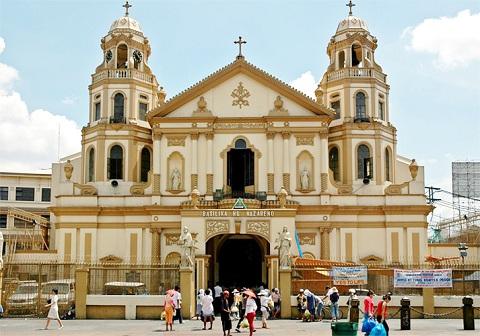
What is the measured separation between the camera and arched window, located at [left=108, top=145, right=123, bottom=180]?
5259 centimetres

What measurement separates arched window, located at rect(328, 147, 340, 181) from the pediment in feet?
12.9

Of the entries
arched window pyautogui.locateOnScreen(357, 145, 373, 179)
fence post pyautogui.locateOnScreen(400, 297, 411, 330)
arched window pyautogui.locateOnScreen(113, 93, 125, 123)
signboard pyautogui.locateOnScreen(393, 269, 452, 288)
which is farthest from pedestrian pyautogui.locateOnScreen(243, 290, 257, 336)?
arched window pyautogui.locateOnScreen(113, 93, 125, 123)

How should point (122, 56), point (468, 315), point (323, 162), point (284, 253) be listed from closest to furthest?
point (468, 315) → point (284, 253) → point (323, 162) → point (122, 56)

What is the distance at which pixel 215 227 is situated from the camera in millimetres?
43375

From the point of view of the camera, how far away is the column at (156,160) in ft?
164

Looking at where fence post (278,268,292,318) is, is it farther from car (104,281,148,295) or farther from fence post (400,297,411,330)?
fence post (400,297,411,330)

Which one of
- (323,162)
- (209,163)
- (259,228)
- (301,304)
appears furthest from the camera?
(209,163)

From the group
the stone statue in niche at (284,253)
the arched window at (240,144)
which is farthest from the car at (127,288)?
the arched window at (240,144)

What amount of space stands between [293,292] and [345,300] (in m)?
2.38

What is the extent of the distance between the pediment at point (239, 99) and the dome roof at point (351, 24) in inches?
310

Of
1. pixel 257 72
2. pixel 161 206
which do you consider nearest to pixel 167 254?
pixel 161 206

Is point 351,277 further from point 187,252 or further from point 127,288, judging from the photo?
point 127,288

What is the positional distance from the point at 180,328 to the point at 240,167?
73.0ft

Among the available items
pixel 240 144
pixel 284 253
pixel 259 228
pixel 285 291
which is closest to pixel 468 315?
pixel 285 291
